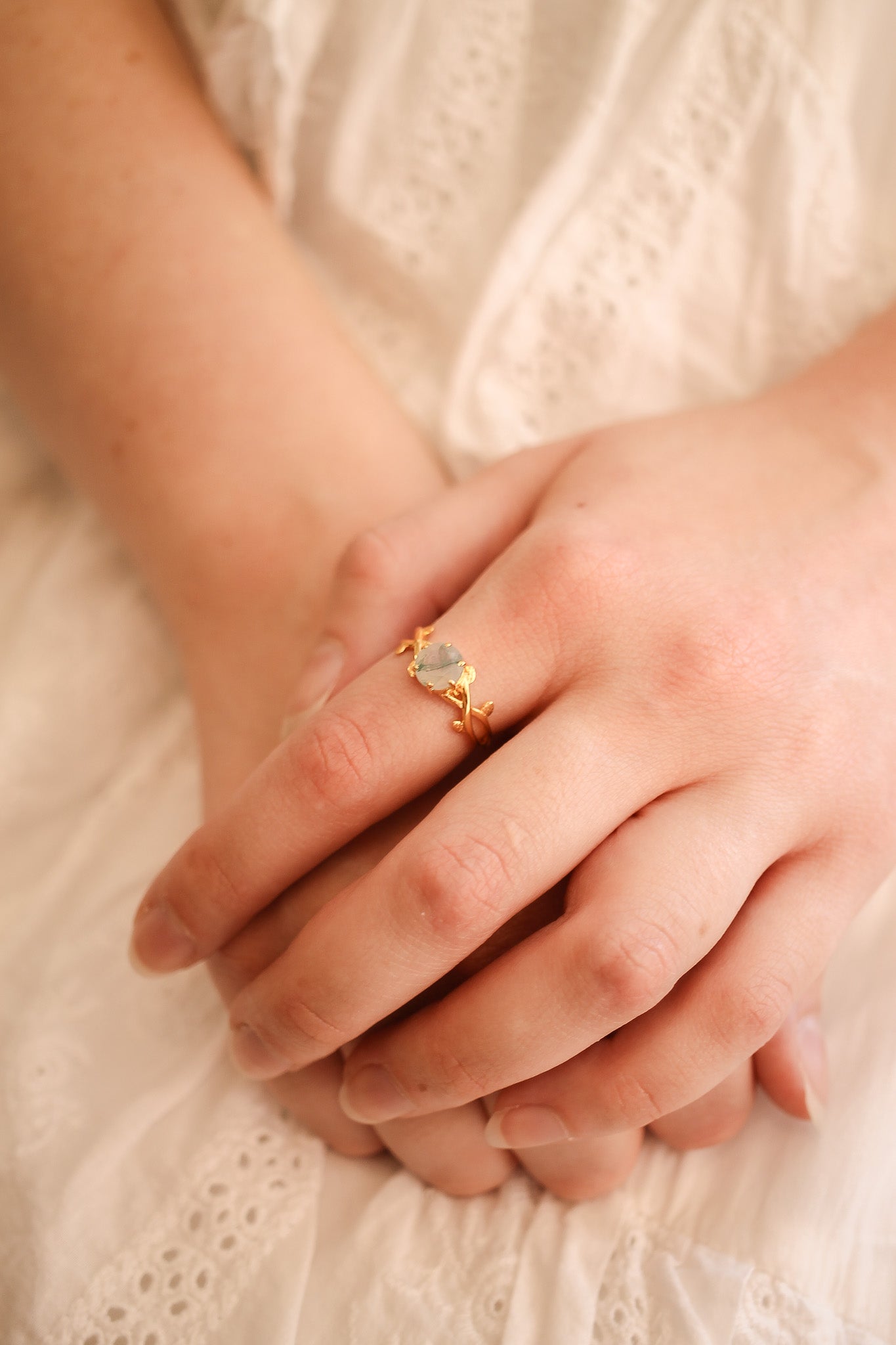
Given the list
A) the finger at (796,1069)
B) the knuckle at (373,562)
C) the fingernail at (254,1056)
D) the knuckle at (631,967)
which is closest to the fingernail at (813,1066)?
the finger at (796,1069)

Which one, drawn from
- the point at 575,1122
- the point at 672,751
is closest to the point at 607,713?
the point at 672,751

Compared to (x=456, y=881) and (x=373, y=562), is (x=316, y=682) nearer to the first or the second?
(x=373, y=562)

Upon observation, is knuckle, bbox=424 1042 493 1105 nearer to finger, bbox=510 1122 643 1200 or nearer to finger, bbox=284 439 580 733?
finger, bbox=510 1122 643 1200

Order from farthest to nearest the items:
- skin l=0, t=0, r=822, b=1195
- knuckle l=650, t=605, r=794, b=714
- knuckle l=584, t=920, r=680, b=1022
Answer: skin l=0, t=0, r=822, b=1195 < knuckle l=650, t=605, r=794, b=714 < knuckle l=584, t=920, r=680, b=1022

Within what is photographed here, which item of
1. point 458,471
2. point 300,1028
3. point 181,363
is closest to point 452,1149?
point 300,1028

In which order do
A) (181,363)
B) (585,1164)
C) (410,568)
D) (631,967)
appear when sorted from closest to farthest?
(631,967) < (585,1164) < (410,568) < (181,363)

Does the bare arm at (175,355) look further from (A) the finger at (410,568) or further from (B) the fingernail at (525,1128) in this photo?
(B) the fingernail at (525,1128)

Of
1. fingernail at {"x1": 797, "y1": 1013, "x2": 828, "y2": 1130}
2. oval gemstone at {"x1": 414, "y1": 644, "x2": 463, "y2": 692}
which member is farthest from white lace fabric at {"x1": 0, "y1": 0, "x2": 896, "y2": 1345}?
oval gemstone at {"x1": 414, "y1": 644, "x2": 463, "y2": 692}
